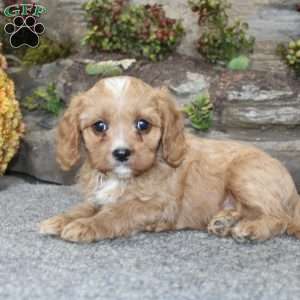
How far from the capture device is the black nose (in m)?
3.62

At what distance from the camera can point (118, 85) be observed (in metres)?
3.77

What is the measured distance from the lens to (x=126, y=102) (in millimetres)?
3707

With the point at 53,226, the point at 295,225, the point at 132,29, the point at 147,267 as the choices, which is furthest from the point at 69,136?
the point at 132,29

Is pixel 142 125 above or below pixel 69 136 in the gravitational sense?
above

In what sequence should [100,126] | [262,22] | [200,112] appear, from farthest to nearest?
[262,22]
[200,112]
[100,126]

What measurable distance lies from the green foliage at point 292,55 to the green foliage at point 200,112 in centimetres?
74

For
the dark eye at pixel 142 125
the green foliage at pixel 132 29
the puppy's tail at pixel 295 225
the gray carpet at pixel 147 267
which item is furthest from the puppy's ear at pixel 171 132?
the green foliage at pixel 132 29

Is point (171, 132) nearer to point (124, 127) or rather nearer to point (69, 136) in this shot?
point (124, 127)

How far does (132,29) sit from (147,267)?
281cm

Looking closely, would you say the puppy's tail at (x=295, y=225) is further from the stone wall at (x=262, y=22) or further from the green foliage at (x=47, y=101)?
the green foliage at (x=47, y=101)

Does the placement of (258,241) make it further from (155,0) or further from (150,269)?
(155,0)

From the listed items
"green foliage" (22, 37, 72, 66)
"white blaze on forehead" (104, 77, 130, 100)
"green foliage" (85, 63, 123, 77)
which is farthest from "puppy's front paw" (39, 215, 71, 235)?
"green foliage" (22, 37, 72, 66)

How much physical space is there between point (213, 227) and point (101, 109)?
3.21ft

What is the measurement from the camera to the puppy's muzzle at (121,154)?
362cm
